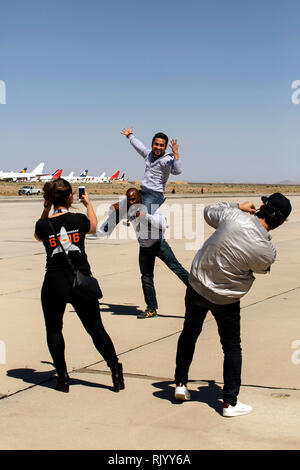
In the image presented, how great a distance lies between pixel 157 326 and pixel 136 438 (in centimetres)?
335

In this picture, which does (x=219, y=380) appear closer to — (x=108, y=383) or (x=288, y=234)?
(x=108, y=383)

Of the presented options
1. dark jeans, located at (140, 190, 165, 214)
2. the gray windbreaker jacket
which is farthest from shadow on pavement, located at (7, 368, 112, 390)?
dark jeans, located at (140, 190, 165, 214)

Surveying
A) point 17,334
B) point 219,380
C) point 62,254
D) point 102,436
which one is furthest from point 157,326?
point 102,436

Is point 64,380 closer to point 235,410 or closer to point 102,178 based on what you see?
point 235,410

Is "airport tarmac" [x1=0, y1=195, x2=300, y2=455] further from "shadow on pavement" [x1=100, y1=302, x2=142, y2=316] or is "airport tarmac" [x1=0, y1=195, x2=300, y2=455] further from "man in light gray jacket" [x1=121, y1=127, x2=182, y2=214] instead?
"man in light gray jacket" [x1=121, y1=127, x2=182, y2=214]

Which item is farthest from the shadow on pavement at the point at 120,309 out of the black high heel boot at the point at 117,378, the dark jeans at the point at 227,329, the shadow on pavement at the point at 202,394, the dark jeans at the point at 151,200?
the dark jeans at the point at 227,329

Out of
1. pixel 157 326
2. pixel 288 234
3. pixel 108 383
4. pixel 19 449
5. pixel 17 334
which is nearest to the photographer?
pixel 19 449

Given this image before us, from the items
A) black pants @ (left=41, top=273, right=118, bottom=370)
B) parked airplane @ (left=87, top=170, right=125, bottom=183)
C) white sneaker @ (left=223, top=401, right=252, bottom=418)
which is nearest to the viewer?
white sneaker @ (left=223, top=401, right=252, bottom=418)

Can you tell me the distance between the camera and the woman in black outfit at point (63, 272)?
497 centimetres

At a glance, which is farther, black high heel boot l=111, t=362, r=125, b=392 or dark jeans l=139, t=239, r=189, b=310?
dark jeans l=139, t=239, r=189, b=310

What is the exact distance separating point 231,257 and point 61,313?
4.71 feet

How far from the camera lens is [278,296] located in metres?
9.29

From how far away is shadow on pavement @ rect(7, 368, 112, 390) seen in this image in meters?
5.34

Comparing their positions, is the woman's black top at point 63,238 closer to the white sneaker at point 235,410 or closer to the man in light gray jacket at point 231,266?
the man in light gray jacket at point 231,266
